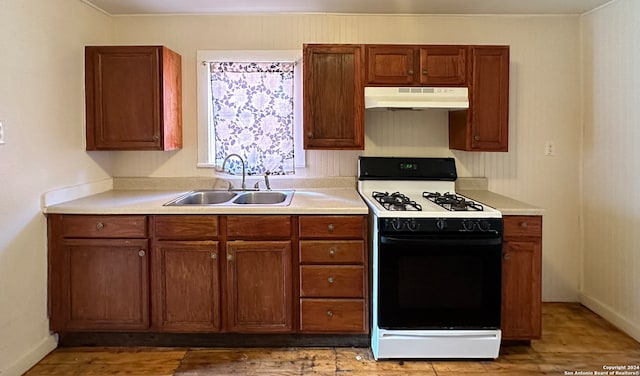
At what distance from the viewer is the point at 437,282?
2766mm

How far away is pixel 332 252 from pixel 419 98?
3.66 ft

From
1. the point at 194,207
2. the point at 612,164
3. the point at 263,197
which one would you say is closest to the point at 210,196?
the point at 263,197

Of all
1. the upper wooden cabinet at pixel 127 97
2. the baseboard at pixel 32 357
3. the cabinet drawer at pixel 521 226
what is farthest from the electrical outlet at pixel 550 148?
the baseboard at pixel 32 357

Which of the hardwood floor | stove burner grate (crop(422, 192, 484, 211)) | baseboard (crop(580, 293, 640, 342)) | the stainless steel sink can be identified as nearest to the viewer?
the hardwood floor

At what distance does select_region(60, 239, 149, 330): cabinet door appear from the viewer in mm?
2895

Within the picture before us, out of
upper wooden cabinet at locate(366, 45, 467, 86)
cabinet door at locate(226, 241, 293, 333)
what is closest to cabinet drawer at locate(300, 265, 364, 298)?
cabinet door at locate(226, 241, 293, 333)

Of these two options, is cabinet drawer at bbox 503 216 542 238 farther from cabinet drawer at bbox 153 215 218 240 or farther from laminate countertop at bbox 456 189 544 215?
cabinet drawer at bbox 153 215 218 240

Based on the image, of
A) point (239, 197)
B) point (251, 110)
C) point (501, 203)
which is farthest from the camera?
point (251, 110)

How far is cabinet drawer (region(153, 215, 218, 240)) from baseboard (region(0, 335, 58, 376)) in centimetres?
87

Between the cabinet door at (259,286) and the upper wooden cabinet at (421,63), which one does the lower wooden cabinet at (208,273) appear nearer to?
the cabinet door at (259,286)

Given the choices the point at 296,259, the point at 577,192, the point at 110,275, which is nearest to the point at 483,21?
the point at 577,192

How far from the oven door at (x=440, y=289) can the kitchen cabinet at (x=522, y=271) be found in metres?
0.16

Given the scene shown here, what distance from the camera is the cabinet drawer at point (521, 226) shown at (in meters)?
2.88

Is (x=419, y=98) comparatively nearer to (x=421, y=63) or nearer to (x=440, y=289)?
(x=421, y=63)
